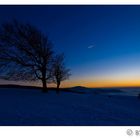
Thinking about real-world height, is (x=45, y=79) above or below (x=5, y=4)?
below

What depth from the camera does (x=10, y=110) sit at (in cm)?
650

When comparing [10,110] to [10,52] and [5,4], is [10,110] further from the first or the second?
[10,52]
